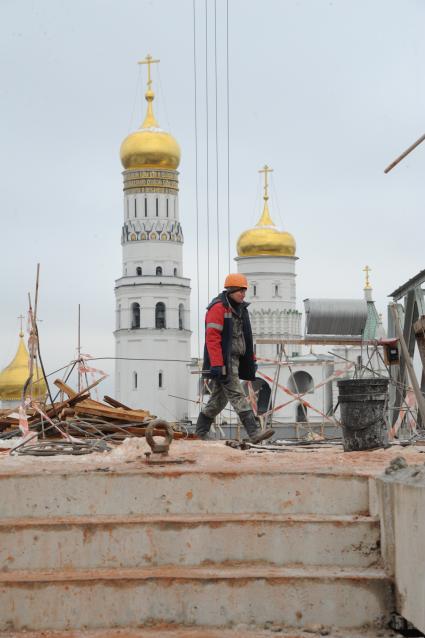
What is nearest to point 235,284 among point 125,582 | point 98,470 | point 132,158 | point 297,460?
point 297,460

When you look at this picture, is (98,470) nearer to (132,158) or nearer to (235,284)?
(235,284)

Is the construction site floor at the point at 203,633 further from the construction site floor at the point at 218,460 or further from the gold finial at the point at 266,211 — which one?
the gold finial at the point at 266,211

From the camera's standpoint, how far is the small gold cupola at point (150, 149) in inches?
3327

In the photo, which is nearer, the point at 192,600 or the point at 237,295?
the point at 192,600

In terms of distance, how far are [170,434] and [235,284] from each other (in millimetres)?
2988

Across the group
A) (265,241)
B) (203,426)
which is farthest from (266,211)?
(203,426)

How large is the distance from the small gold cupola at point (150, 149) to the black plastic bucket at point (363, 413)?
7549 cm

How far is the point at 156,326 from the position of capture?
88250 millimetres

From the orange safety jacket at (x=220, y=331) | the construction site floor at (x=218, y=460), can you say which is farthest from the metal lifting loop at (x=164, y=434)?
the orange safety jacket at (x=220, y=331)

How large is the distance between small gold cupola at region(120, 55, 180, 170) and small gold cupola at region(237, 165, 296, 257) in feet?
20.4

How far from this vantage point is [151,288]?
8769cm

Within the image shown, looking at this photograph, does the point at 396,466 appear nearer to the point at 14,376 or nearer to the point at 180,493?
the point at 180,493

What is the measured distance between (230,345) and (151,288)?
76990 mm

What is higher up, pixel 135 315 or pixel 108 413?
pixel 135 315
